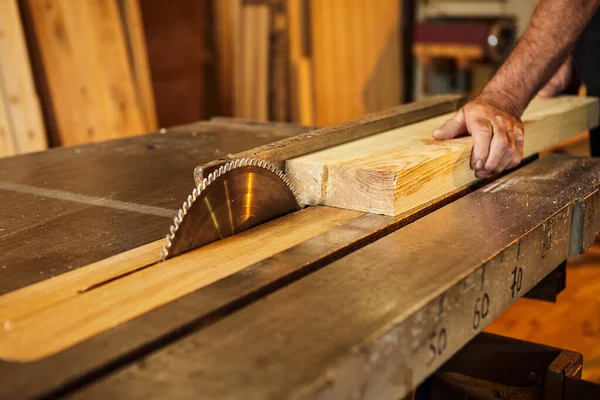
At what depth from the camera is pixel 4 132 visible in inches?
144

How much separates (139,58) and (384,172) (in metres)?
3.16

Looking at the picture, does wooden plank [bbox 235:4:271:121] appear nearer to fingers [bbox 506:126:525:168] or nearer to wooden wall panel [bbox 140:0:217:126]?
wooden wall panel [bbox 140:0:217:126]

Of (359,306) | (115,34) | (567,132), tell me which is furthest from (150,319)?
(115,34)

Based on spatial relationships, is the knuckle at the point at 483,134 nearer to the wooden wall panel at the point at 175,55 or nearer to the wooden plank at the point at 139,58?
the wooden plank at the point at 139,58

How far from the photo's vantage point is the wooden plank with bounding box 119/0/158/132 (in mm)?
4219

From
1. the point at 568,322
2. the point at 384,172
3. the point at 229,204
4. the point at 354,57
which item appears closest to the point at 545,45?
the point at 384,172

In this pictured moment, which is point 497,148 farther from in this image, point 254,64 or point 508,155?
point 254,64

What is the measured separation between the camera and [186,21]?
478 centimetres

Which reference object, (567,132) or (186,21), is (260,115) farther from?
(567,132)

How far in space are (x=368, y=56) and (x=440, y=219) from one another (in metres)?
4.86

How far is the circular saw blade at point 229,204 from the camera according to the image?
1259 mm

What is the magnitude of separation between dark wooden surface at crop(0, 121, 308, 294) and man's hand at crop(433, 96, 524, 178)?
0.70m

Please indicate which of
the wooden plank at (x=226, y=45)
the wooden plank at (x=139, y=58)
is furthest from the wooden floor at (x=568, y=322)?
the wooden plank at (x=226, y=45)

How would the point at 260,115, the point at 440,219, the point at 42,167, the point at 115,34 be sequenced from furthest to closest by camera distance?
1. the point at 260,115
2. the point at 115,34
3. the point at 42,167
4. the point at 440,219
